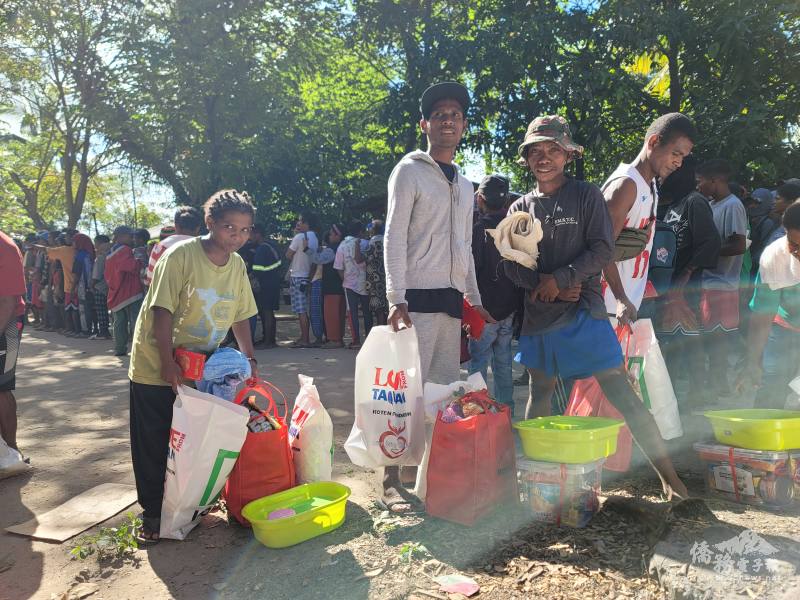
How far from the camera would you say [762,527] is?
2.98 m

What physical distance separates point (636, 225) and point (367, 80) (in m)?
19.4

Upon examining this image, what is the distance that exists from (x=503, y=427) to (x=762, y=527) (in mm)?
1295

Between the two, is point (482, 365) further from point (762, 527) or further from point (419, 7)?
point (419, 7)

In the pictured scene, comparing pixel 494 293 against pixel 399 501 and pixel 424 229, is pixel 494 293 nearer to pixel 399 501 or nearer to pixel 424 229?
pixel 424 229

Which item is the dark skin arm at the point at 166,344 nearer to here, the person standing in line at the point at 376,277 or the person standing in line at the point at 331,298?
the person standing in line at the point at 376,277

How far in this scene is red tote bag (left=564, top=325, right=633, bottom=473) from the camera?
362 centimetres

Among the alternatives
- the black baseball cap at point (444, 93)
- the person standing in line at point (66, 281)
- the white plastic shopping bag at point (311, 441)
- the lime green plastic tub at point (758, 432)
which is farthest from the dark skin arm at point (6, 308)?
the person standing in line at point (66, 281)

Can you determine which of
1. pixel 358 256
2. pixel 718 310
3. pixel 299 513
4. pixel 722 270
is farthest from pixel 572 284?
pixel 358 256

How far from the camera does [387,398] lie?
3.36 meters

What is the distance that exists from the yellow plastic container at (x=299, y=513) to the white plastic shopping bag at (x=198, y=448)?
0.83ft

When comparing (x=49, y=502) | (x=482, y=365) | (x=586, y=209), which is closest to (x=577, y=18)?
(x=482, y=365)

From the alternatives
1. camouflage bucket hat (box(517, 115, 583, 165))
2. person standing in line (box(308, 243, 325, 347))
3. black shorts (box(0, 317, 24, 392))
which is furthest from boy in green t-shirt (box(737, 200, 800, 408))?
person standing in line (box(308, 243, 325, 347))

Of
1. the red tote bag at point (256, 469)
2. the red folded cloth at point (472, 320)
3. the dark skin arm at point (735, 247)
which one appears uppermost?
the dark skin arm at point (735, 247)

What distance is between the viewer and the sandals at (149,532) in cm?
320
